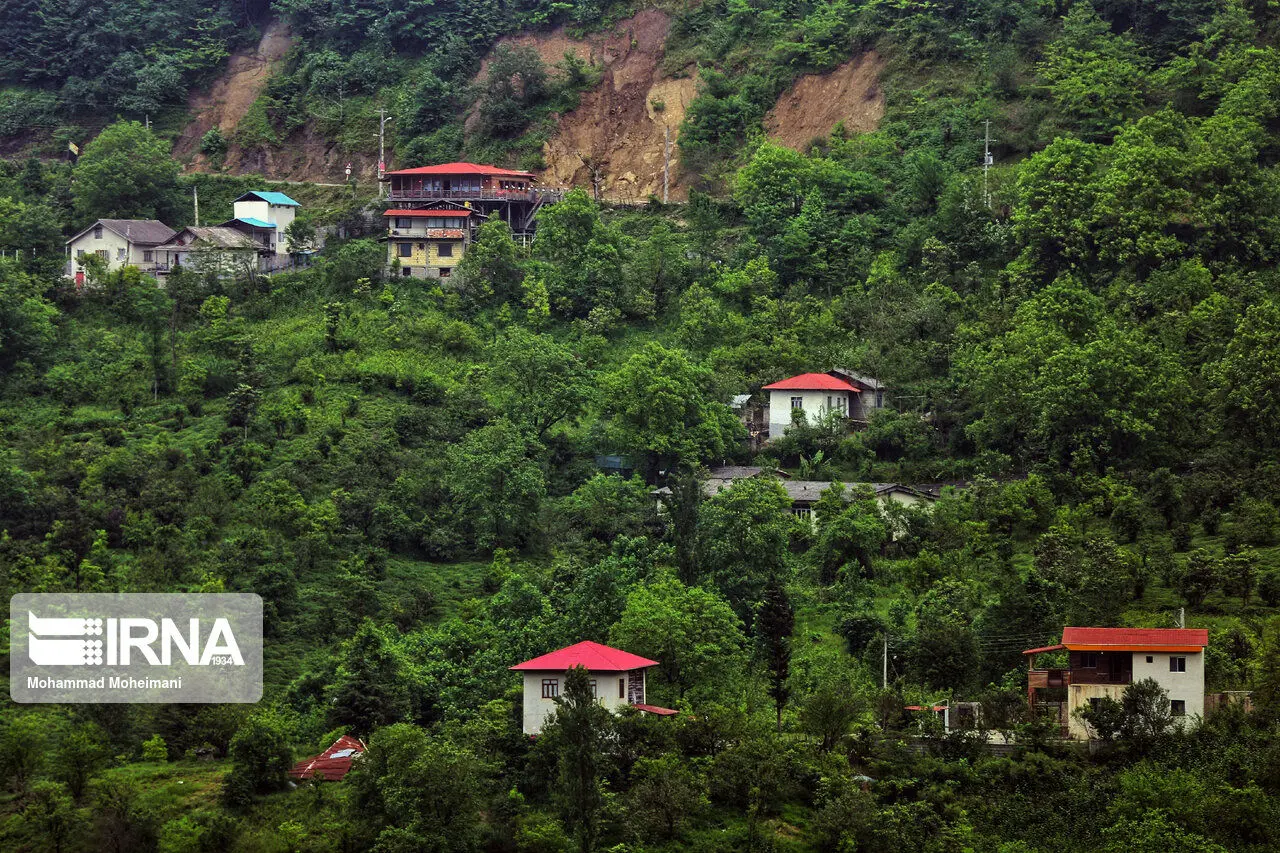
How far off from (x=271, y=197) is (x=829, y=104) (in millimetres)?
21005

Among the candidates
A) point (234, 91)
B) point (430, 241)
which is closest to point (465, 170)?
point (430, 241)

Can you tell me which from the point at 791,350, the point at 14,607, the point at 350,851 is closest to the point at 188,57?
the point at 791,350

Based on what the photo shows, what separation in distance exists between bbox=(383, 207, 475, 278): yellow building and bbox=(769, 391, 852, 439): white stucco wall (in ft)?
50.5

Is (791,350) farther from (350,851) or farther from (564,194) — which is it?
(350,851)

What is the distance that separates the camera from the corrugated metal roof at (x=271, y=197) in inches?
2982

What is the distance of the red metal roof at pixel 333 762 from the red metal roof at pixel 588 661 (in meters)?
3.99

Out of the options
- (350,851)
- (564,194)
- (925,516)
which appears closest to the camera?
(350,851)

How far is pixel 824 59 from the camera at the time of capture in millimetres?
78438

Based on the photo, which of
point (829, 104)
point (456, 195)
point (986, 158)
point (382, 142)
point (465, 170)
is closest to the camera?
point (986, 158)

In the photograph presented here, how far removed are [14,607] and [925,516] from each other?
77.2 ft

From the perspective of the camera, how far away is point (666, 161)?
260 feet

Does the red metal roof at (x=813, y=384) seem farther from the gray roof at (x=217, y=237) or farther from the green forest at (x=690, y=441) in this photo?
the gray roof at (x=217, y=237)

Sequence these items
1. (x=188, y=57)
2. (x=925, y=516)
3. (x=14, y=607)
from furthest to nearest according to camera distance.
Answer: (x=188, y=57), (x=925, y=516), (x=14, y=607)

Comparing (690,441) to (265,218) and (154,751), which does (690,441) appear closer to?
(154,751)
